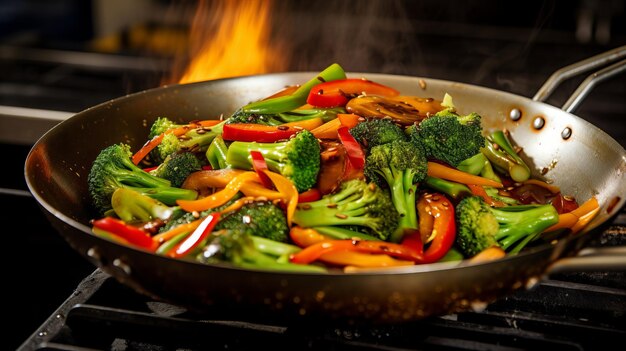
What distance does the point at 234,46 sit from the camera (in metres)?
2.91

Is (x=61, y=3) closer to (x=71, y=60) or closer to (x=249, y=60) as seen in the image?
(x=71, y=60)

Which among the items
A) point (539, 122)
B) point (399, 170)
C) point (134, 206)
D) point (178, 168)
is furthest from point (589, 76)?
point (134, 206)

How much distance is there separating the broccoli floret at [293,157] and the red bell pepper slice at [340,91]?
31cm

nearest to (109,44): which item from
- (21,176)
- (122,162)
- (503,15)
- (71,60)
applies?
(71,60)

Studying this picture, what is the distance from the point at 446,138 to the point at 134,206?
758 mm

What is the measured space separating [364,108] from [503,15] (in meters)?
3.24

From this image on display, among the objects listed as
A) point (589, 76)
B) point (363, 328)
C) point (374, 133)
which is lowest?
point (363, 328)

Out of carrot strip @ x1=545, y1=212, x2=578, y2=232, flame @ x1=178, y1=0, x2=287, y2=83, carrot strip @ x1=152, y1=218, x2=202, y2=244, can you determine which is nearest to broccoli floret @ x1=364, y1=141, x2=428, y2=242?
carrot strip @ x1=545, y1=212, x2=578, y2=232

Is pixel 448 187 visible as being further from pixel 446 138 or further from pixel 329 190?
pixel 329 190

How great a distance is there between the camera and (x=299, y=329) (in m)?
1.31

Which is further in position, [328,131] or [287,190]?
[328,131]

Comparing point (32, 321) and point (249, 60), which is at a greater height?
point (249, 60)

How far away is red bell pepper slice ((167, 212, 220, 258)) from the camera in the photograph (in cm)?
122

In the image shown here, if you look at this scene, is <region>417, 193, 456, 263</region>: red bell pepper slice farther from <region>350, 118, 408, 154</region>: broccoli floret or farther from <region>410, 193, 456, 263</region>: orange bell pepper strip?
<region>350, 118, 408, 154</region>: broccoli floret
